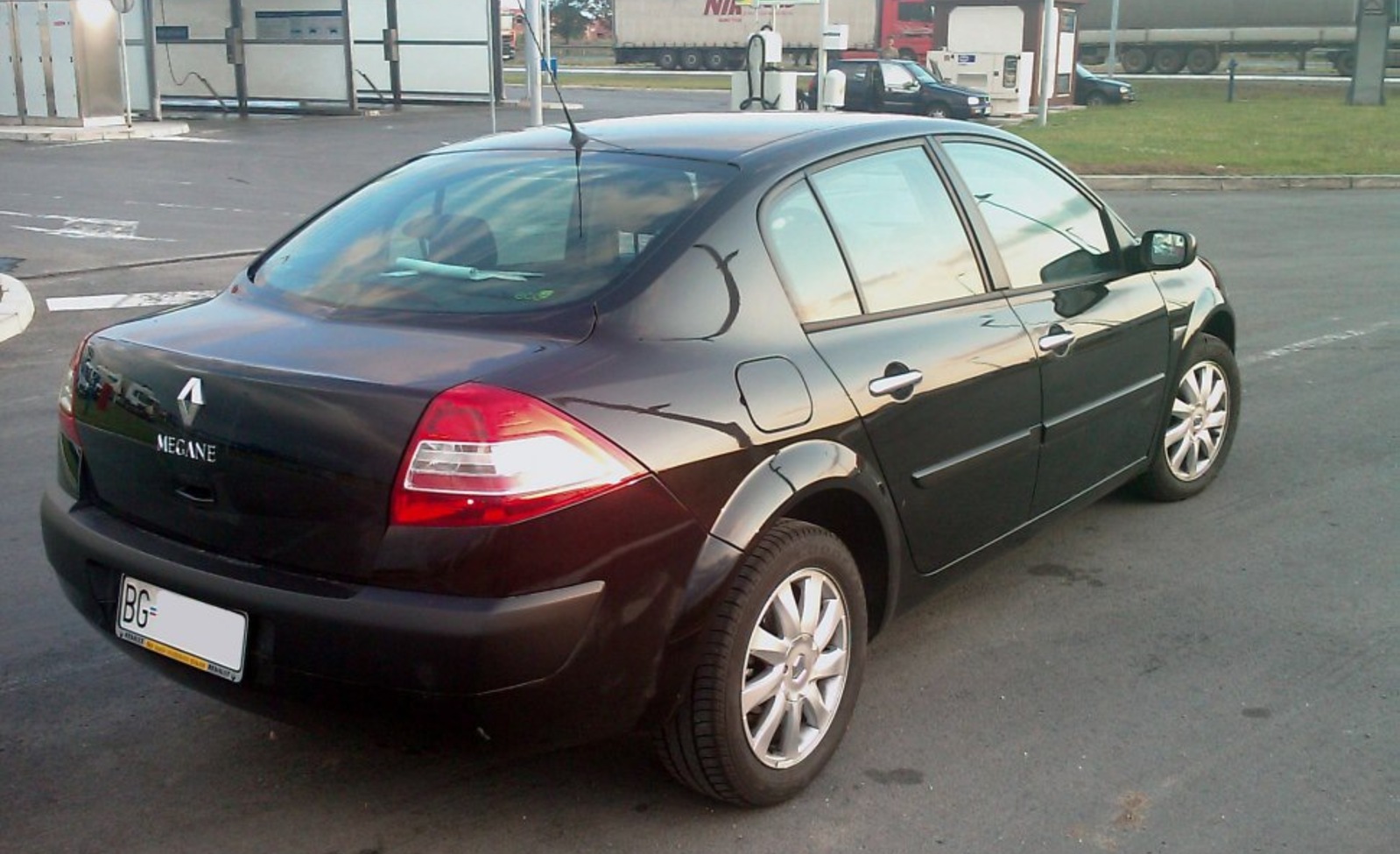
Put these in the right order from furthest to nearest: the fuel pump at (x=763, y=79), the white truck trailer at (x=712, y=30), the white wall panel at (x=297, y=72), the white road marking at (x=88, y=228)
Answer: the white truck trailer at (x=712, y=30) < the white wall panel at (x=297, y=72) < the fuel pump at (x=763, y=79) < the white road marking at (x=88, y=228)

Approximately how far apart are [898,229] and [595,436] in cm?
144

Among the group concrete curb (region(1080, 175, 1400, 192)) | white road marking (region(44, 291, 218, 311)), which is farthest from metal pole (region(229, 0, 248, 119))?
white road marking (region(44, 291, 218, 311))

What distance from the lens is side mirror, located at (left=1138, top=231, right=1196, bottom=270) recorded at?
484 centimetres

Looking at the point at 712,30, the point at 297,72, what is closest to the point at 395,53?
the point at 297,72

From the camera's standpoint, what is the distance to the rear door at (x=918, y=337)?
11.7ft

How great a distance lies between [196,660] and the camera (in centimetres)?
302

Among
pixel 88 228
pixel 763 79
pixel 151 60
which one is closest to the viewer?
pixel 88 228

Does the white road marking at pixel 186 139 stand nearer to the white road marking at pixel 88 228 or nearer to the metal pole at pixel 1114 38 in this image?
the white road marking at pixel 88 228

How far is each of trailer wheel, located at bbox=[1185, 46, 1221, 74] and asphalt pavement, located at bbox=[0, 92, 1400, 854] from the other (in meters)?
51.7

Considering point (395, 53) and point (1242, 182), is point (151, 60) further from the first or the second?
point (1242, 182)

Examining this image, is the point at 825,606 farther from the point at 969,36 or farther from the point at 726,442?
the point at 969,36

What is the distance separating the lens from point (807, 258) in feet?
11.8

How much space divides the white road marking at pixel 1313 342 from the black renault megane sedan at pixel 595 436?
14.4 feet

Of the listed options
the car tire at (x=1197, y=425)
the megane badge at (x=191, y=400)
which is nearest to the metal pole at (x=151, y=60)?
the car tire at (x=1197, y=425)
